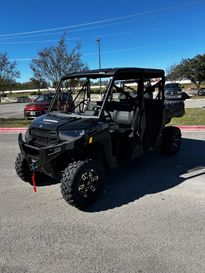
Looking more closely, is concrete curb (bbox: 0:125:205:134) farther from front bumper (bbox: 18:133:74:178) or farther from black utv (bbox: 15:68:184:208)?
front bumper (bbox: 18:133:74:178)

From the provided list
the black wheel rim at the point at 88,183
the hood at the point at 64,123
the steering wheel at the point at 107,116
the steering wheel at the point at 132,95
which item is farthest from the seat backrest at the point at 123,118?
the black wheel rim at the point at 88,183

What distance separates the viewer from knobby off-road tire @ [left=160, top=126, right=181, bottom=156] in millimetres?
7019

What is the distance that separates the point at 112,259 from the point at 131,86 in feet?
12.7

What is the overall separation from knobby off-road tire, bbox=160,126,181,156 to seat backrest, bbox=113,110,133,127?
1649 mm

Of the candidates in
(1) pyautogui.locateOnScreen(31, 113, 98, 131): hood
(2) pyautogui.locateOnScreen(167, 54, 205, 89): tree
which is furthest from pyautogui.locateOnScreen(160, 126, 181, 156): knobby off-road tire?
(2) pyautogui.locateOnScreen(167, 54, 205, 89): tree

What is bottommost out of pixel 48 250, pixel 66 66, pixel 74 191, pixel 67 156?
pixel 48 250

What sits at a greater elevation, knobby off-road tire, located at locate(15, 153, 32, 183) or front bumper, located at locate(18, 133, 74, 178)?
front bumper, located at locate(18, 133, 74, 178)

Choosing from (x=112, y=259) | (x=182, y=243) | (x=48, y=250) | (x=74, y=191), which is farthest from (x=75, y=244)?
(x=182, y=243)

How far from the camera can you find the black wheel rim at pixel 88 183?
14.3 feet

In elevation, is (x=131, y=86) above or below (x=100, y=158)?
above

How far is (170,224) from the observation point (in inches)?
154

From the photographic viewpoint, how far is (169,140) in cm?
705

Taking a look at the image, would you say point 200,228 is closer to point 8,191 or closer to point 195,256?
point 195,256

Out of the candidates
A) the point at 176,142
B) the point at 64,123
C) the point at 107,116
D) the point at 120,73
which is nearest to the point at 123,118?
the point at 107,116
